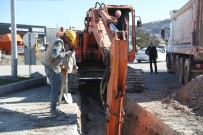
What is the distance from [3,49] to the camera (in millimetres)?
38812

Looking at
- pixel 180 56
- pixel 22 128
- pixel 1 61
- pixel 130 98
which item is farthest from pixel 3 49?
pixel 22 128

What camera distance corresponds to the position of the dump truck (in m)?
12.0

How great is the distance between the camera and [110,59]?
20.0 ft

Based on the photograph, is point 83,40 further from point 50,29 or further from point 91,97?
point 50,29

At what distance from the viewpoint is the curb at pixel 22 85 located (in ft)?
39.3

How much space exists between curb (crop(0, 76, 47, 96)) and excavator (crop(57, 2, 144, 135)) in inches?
83.1

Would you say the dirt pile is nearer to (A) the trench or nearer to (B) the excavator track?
(A) the trench

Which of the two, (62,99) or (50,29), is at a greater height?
(50,29)

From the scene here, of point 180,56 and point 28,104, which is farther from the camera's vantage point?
point 180,56

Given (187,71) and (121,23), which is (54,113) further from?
(187,71)

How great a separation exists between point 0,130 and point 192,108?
4.84m

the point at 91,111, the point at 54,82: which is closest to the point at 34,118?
the point at 54,82

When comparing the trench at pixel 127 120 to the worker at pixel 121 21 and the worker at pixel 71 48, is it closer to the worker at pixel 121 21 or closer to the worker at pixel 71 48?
the worker at pixel 71 48

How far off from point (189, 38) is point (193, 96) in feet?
12.5
